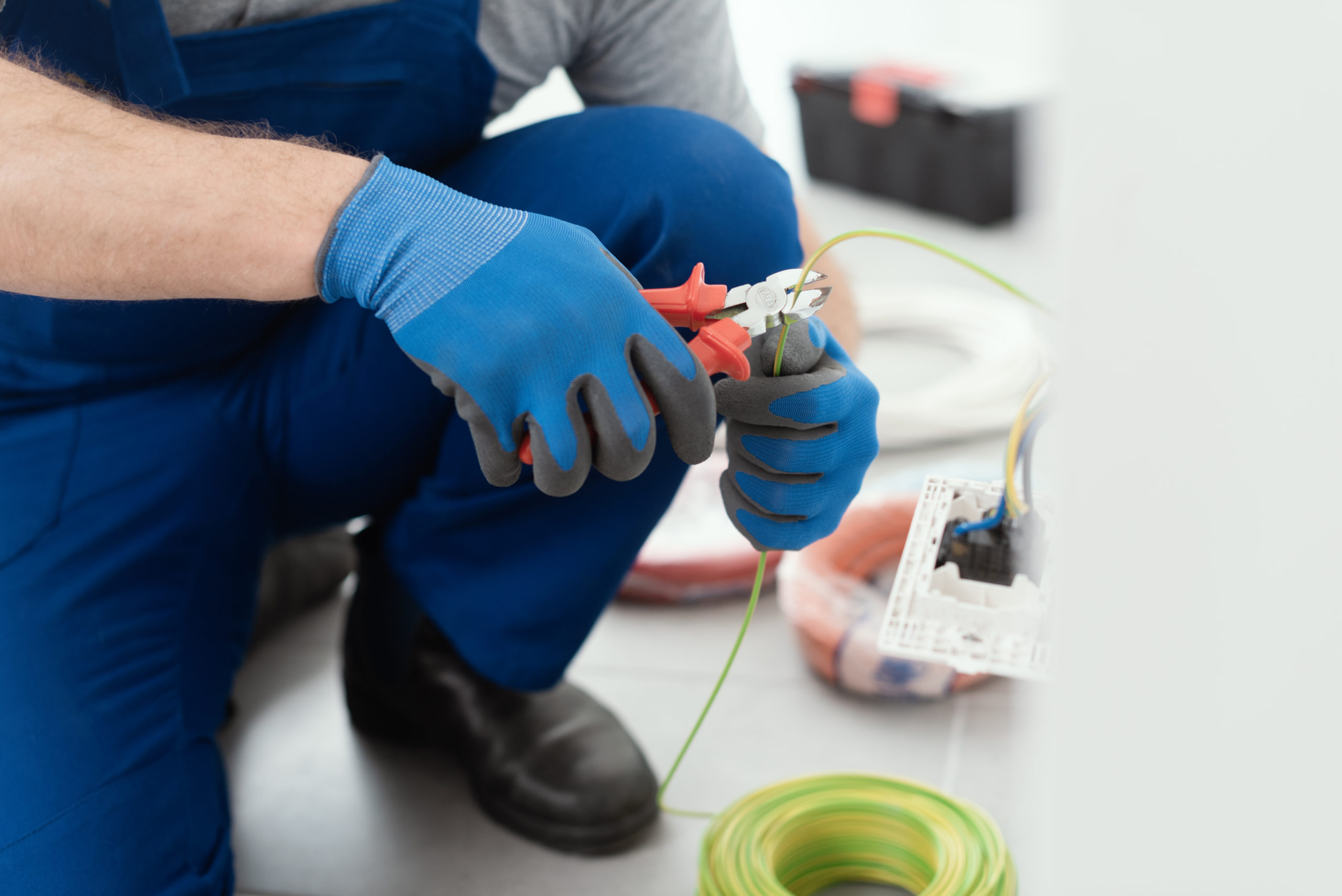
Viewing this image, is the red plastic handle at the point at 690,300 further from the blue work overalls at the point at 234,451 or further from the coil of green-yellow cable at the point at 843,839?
the coil of green-yellow cable at the point at 843,839

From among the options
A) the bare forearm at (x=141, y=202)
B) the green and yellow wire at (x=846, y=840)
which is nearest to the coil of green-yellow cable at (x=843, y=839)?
the green and yellow wire at (x=846, y=840)

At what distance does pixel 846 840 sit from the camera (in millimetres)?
983

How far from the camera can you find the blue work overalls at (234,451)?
2.71 ft

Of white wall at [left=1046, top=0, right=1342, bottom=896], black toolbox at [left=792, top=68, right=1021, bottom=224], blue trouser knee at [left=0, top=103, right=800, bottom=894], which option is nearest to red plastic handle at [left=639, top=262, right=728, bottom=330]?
blue trouser knee at [left=0, top=103, right=800, bottom=894]

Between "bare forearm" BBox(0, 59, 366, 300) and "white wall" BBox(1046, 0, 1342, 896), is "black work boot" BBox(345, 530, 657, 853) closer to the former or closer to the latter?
"bare forearm" BBox(0, 59, 366, 300)

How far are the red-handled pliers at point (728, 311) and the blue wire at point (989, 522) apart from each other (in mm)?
197

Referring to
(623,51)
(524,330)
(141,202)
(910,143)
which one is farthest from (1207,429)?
(910,143)

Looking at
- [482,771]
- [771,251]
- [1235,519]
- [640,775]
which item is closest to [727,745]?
[640,775]

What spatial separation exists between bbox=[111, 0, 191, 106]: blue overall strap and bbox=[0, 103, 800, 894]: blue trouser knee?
8.7 inches

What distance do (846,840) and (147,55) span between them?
826 millimetres

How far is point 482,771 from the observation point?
3.56 feet

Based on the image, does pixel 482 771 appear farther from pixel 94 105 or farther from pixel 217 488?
pixel 94 105

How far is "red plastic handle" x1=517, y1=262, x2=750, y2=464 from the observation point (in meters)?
0.72

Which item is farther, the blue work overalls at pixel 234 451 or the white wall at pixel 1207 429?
the blue work overalls at pixel 234 451
